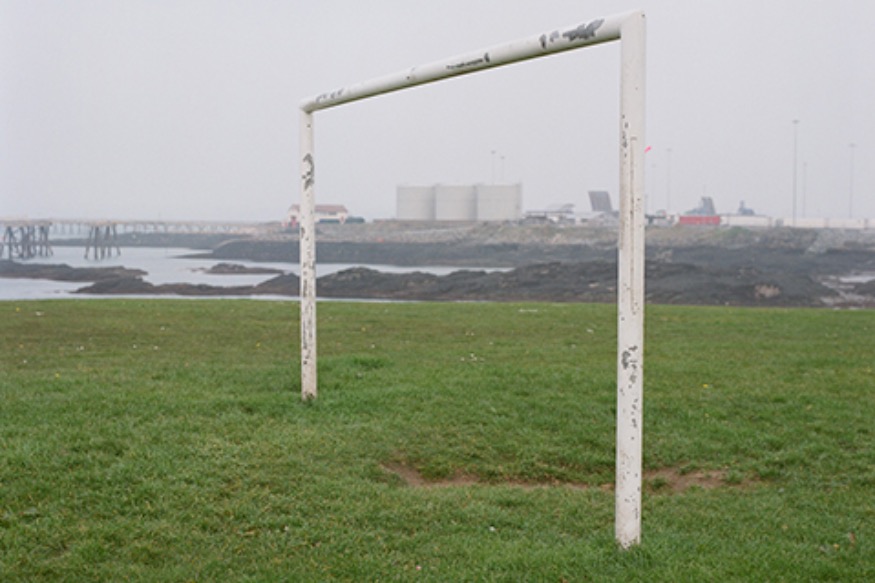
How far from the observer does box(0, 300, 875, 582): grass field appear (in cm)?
429

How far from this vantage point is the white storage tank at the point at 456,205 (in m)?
86.4

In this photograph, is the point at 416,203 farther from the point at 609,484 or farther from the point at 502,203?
the point at 609,484

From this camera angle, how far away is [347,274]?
41062 mm

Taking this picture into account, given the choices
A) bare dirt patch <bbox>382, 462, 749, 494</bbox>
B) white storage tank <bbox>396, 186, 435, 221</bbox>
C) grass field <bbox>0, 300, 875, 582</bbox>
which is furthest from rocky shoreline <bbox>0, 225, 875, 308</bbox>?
bare dirt patch <bbox>382, 462, 749, 494</bbox>

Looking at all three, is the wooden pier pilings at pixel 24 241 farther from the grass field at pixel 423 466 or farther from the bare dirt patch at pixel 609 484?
the bare dirt patch at pixel 609 484

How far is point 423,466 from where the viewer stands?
20.3 ft

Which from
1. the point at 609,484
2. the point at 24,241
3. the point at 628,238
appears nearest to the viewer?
the point at 628,238

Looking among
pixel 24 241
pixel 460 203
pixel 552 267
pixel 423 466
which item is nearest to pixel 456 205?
pixel 460 203

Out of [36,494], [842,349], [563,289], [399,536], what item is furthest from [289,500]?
[563,289]

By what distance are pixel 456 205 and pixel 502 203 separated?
16.2ft

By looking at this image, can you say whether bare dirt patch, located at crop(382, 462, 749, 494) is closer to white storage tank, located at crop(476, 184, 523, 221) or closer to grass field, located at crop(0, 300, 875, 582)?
grass field, located at crop(0, 300, 875, 582)

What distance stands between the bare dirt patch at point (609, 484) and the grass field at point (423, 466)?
2 centimetres

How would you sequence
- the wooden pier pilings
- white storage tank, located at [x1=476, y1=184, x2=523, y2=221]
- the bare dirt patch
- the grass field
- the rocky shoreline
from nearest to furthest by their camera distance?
the grass field, the bare dirt patch, the rocky shoreline, the wooden pier pilings, white storage tank, located at [x1=476, y1=184, x2=523, y2=221]

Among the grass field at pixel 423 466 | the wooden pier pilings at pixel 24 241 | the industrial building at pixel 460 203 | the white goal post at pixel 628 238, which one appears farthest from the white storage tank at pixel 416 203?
the white goal post at pixel 628 238
